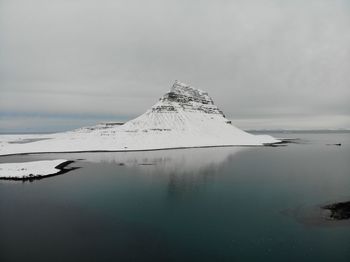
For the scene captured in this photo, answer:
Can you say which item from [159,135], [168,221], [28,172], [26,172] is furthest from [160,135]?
[168,221]

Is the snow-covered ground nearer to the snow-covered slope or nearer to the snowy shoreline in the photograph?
the snowy shoreline

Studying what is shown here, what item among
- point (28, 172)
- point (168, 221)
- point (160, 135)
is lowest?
point (168, 221)

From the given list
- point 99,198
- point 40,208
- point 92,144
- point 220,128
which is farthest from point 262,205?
point 220,128

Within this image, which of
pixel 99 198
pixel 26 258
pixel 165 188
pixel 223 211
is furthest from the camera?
pixel 165 188

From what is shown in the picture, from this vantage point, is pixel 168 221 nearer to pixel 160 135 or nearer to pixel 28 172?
pixel 28 172

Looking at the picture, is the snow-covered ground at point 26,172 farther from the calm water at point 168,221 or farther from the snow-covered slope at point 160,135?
the snow-covered slope at point 160,135

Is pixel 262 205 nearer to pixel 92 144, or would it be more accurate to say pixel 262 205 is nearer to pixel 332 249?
pixel 332 249
